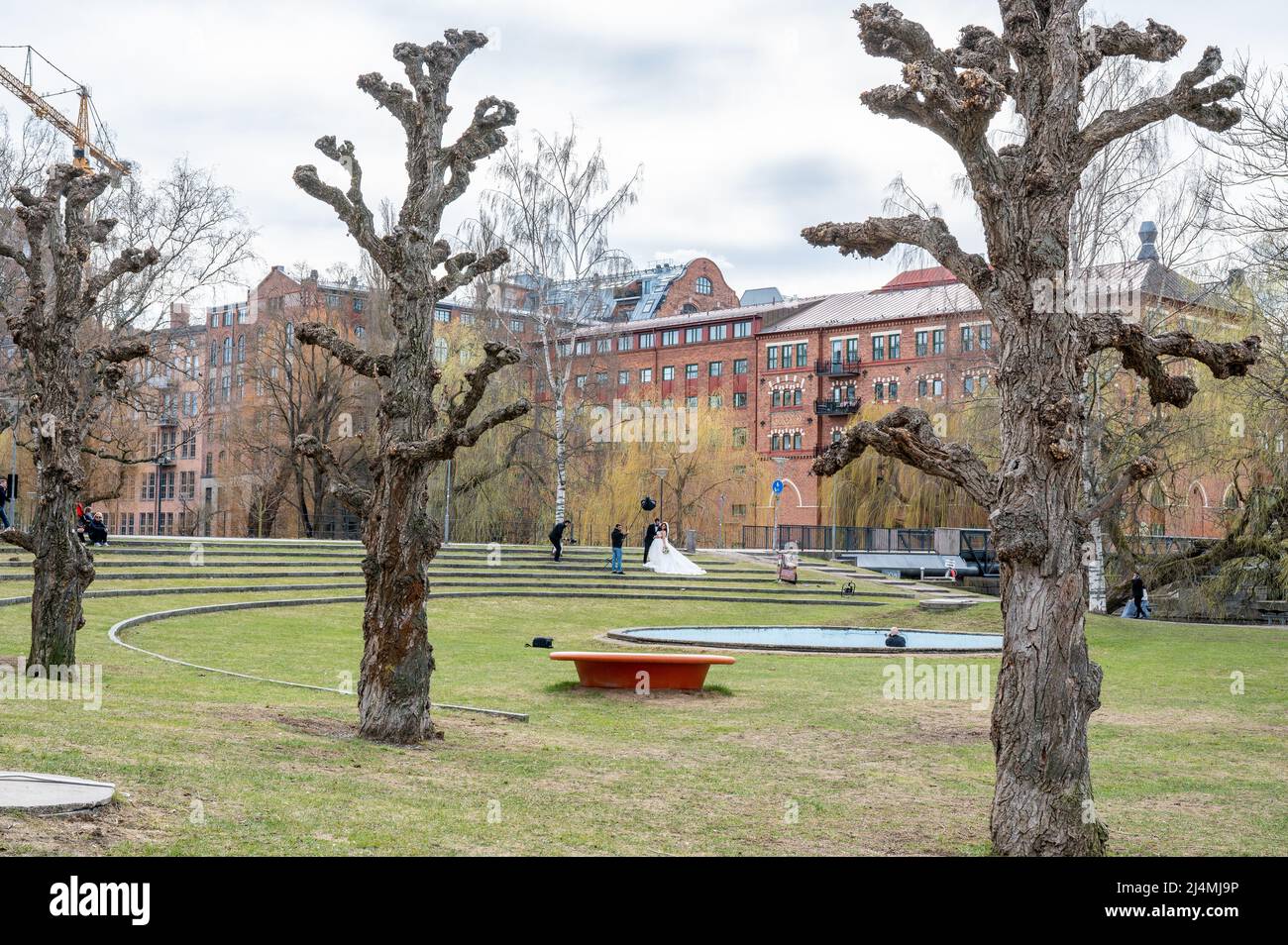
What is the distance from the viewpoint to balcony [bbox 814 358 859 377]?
77.8m

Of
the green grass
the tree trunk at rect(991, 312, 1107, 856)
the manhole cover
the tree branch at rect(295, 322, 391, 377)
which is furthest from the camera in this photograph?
the tree branch at rect(295, 322, 391, 377)

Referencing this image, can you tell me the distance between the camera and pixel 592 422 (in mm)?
57625

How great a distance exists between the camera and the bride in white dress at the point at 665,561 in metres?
39.7

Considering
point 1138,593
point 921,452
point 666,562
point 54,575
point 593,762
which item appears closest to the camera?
point 921,452

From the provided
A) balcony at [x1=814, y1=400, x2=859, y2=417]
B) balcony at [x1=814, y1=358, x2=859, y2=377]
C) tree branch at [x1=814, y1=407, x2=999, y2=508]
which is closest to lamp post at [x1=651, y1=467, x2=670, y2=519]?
balcony at [x1=814, y1=400, x2=859, y2=417]

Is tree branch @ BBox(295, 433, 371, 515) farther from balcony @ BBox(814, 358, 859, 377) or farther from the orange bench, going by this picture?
balcony @ BBox(814, 358, 859, 377)

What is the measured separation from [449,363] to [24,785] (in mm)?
45132

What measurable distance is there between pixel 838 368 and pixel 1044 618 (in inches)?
2828

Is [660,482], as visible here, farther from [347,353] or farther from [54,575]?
[347,353]

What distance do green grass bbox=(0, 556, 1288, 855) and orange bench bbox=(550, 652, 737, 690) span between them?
0.29 metres

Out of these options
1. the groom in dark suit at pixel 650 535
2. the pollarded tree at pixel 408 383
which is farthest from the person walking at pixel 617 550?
the pollarded tree at pixel 408 383

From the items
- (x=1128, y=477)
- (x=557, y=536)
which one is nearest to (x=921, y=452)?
(x=1128, y=477)

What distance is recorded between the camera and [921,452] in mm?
7969
